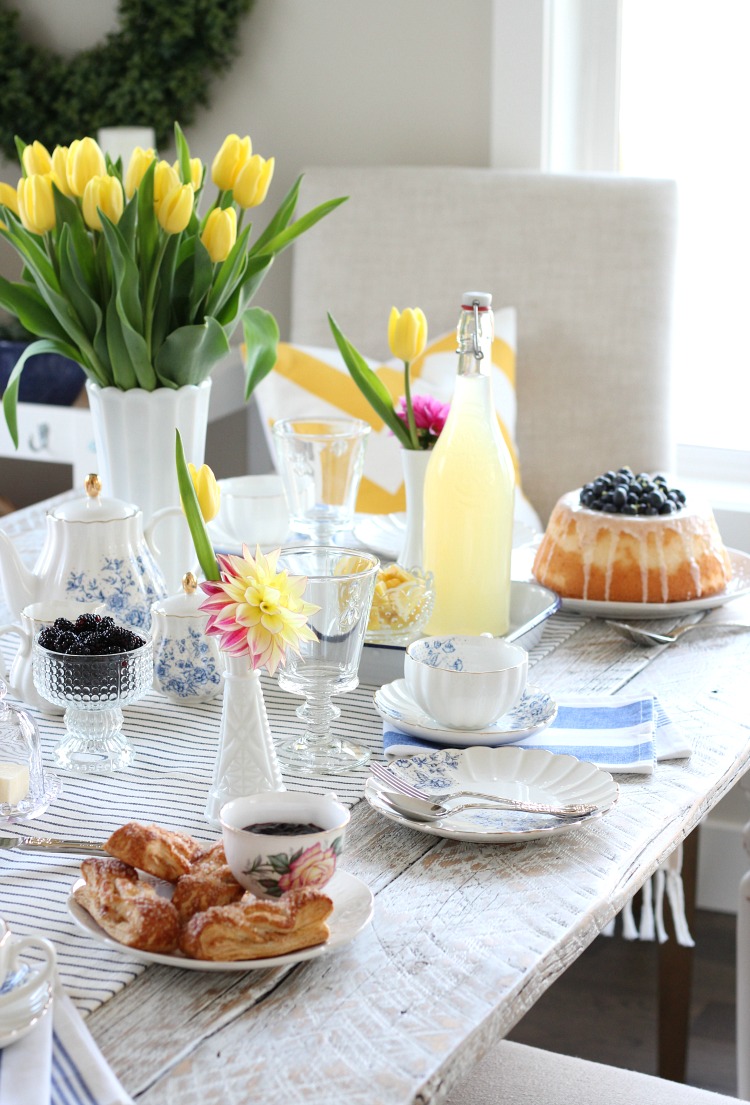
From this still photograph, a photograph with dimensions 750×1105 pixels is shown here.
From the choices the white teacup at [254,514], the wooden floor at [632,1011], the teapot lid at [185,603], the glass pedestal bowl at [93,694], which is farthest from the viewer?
the wooden floor at [632,1011]

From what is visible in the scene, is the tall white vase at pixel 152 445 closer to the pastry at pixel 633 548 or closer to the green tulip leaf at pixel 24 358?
the green tulip leaf at pixel 24 358

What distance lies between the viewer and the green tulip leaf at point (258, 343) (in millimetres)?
1423

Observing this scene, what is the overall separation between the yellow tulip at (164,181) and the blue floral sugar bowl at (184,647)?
0.38 metres

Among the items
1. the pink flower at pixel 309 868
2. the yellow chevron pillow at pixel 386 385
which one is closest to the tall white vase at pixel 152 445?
the pink flower at pixel 309 868

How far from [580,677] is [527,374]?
1.11 metres

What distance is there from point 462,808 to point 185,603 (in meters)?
0.35


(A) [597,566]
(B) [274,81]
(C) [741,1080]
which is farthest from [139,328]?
(B) [274,81]

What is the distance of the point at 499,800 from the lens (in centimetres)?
91

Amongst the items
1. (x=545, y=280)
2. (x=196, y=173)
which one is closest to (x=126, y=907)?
(x=196, y=173)

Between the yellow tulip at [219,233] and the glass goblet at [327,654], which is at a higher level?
the yellow tulip at [219,233]

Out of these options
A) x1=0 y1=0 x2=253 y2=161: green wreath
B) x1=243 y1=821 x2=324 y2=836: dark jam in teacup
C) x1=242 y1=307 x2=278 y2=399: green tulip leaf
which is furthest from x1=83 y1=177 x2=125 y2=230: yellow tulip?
x1=0 y1=0 x2=253 y2=161: green wreath

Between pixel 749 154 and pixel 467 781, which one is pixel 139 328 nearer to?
pixel 467 781

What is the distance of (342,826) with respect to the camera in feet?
2.55

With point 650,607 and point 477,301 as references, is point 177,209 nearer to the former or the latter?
point 477,301
